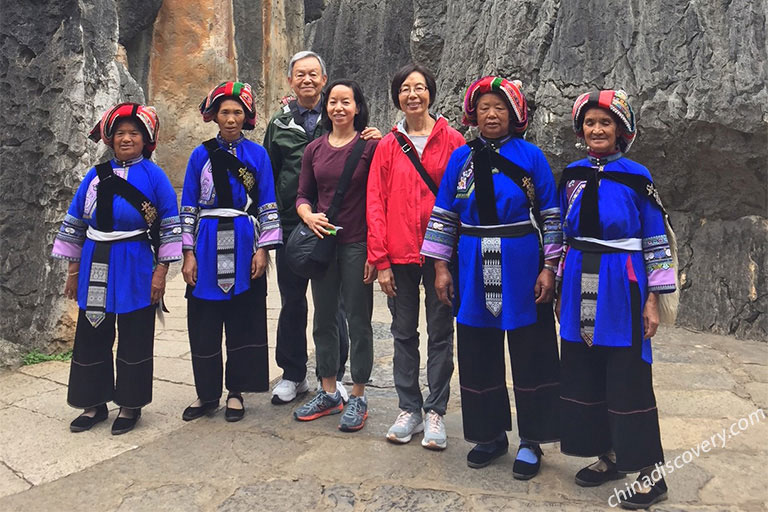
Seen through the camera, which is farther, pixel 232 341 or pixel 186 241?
pixel 232 341

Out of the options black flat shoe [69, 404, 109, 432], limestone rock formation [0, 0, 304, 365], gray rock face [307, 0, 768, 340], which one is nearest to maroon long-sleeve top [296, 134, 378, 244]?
black flat shoe [69, 404, 109, 432]

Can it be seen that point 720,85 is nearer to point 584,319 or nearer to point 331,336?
point 584,319

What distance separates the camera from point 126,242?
3.38 meters

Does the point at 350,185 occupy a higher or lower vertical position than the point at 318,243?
higher

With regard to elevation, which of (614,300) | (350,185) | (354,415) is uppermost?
(350,185)

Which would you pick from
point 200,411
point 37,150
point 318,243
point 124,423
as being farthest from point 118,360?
point 37,150

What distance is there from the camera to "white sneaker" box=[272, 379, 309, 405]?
3.84 m

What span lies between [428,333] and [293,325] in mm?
937

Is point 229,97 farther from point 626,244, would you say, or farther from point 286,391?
point 626,244

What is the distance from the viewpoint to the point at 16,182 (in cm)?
473

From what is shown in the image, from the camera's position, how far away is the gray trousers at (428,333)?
10.5ft

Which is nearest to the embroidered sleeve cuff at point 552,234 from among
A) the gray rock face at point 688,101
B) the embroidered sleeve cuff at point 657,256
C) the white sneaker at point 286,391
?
the embroidered sleeve cuff at point 657,256

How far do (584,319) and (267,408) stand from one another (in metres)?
1.92

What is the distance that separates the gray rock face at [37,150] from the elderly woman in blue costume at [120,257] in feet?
4.79
